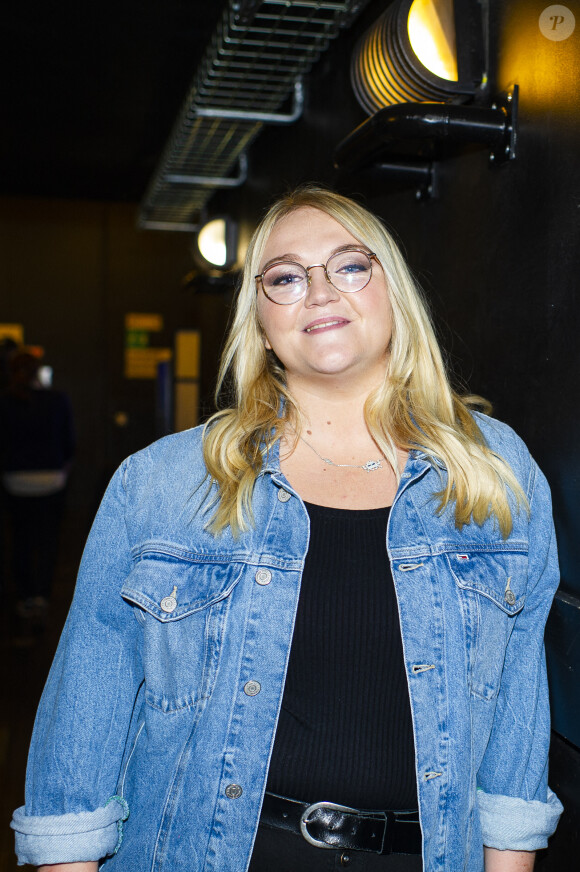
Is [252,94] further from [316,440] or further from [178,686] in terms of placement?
[178,686]

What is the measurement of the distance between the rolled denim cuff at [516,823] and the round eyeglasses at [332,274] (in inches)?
34.0

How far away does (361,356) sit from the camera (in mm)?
1306

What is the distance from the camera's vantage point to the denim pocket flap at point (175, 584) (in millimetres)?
1162

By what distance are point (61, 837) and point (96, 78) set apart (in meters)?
4.04

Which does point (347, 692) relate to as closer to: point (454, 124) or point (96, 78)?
point (454, 124)

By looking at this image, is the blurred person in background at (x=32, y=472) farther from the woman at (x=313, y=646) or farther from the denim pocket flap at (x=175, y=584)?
the denim pocket flap at (x=175, y=584)

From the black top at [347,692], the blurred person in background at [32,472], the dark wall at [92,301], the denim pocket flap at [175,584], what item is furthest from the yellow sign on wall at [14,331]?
the black top at [347,692]

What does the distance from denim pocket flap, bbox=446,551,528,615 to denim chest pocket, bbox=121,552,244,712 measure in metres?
0.35

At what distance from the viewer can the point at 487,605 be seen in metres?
1.21

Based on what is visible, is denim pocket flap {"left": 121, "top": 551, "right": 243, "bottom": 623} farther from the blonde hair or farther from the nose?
the nose

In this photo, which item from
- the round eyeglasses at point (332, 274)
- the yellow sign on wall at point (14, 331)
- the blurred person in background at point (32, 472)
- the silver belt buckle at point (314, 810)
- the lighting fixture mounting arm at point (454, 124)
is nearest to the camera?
the silver belt buckle at point (314, 810)

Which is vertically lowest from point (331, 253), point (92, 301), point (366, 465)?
point (366, 465)

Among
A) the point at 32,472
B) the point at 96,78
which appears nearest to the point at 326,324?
the point at 32,472

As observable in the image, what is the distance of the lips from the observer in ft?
4.20
